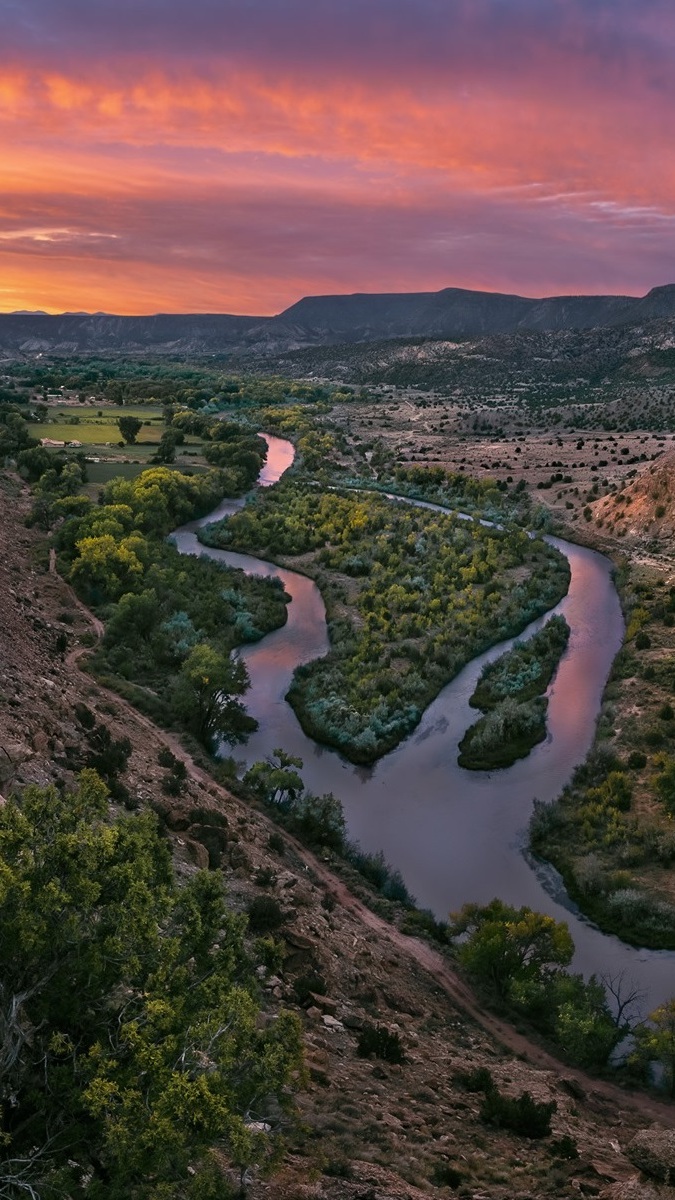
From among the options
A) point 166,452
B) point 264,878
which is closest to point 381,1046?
point 264,878

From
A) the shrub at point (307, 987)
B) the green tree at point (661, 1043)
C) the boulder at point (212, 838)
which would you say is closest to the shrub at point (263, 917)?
the shrub at point (307, 987)

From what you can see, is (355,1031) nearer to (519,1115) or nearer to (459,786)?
(519,1115)

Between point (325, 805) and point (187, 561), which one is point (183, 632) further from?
point (325, 805)

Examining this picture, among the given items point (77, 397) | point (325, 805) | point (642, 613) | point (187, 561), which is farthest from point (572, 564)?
point (77, 397)

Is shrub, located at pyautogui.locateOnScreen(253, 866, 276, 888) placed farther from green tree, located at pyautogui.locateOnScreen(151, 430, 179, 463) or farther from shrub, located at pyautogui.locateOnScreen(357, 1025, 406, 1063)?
green tree, located at pyautogui.locateOnScreen(151, 430, 179, 463)

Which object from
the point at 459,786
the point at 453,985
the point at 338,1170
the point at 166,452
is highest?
the point at 166,452

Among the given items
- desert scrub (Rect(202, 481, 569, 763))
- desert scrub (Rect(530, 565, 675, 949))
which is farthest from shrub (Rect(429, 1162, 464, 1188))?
desert scrub (Rect(202, 481, 569, 763))
